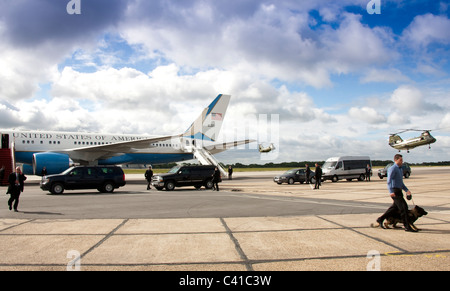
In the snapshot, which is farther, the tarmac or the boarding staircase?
the boarding staircase

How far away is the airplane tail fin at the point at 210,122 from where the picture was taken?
135 feet

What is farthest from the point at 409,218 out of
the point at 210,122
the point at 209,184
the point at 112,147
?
the point at 210,122

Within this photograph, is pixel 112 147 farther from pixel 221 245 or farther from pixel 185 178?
pixel 221 245

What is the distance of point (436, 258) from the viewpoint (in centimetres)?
539

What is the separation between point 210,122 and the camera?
4169 cm

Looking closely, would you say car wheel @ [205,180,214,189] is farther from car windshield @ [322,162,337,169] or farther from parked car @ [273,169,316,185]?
car windshield @ [322,162,337,169]

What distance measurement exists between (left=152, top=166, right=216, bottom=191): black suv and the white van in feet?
39.2

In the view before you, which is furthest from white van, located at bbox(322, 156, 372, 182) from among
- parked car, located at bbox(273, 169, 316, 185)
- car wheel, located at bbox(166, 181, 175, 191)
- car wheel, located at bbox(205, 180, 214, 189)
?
car wheel, located at bbox(166, 181, 175, 191)

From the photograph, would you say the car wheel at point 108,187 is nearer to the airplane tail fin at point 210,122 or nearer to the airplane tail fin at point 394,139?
the airplane tail fin at point 210,122

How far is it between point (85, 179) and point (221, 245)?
15996 millimetres

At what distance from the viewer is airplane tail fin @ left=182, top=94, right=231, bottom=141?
41.1m

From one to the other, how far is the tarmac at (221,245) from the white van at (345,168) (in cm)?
2167
